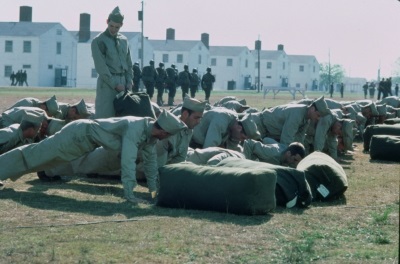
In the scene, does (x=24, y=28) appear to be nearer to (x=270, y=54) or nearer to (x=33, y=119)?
(x=270, y=54)

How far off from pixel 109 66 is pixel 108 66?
15 millimetres

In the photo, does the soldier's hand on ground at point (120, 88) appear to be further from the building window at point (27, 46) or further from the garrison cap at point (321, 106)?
the building window at point (27, 46)

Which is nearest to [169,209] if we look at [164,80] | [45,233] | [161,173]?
[161,173]

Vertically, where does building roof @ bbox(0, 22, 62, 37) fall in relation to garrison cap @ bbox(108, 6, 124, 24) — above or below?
above

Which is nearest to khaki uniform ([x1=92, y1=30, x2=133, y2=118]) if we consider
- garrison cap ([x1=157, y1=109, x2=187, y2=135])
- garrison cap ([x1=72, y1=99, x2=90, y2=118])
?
garrison cap ([x1=72, y1=99, x2=90, y2=118])

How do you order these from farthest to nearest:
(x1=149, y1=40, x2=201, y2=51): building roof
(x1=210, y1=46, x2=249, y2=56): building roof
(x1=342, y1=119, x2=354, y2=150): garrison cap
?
(x1=210, y1=46, x2=249, y2=56): building roof
(x1=149, y1=40, x2=201, y2=51): building roof
(x1=342, y1=119, x2=354, y2=150): garrison cap

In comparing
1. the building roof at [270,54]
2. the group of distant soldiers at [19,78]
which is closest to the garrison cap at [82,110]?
the group of distant soldiers at [19,78]

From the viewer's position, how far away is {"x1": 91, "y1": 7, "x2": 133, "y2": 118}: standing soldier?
12.2 metres

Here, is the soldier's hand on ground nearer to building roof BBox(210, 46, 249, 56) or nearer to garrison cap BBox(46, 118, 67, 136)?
garrison cap BBox(46, 118, 67, 136)

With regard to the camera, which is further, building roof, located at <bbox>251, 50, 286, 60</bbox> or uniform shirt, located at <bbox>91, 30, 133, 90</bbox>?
building roof, located at <bbox>251, 50, 286, 60</bbox>

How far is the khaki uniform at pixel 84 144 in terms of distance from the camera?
9844mm

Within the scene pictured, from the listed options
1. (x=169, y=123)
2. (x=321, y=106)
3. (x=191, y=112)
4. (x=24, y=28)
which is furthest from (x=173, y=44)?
(x=169, y=123)

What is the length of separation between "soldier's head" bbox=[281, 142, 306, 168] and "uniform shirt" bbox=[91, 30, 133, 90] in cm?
260

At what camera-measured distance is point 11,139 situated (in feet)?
37.0
